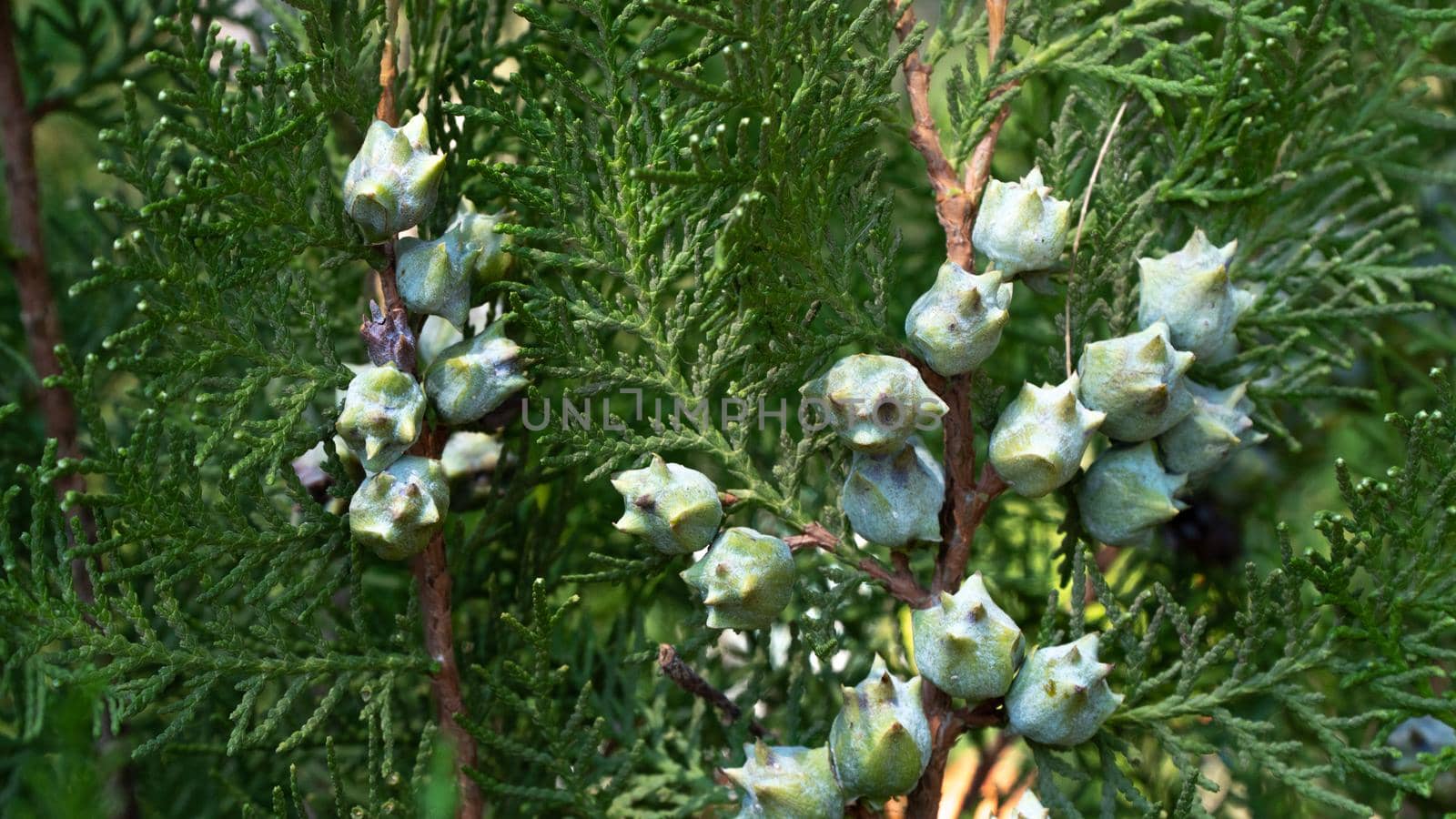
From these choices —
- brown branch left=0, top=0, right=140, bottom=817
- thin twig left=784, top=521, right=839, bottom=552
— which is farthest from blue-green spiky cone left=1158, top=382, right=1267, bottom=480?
brown branch left=0, top=0, right=140, bottom=817

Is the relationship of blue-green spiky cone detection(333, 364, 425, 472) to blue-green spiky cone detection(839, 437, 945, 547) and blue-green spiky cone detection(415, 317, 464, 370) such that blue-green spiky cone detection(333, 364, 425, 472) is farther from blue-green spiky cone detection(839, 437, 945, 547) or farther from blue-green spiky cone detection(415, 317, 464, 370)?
blue-green spiky cone detection(839, 437, 945, 547)

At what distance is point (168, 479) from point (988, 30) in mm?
740

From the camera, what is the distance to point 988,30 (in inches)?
42.7

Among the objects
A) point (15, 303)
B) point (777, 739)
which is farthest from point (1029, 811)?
point (15, 303)

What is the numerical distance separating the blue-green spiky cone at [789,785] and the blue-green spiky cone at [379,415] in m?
0.32

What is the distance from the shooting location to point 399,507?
0.87 m

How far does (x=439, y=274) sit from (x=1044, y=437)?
438mm

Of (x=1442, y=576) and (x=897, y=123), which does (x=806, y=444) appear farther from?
(x=1442, y=576)

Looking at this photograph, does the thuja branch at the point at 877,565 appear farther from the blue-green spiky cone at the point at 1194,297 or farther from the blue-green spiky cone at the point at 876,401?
the blue-green spiky cone at the point at 1194,297

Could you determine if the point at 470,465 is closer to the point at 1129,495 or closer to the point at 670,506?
the point at 670,506

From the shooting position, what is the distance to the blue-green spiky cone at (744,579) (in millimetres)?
845

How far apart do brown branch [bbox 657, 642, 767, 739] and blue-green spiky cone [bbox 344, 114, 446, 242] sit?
0.36m

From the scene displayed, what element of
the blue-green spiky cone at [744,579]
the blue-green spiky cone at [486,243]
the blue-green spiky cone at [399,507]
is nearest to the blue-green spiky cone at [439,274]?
the blue-green spiky cone at [486,243]

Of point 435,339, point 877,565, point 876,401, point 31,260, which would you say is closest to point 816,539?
point 877,565
